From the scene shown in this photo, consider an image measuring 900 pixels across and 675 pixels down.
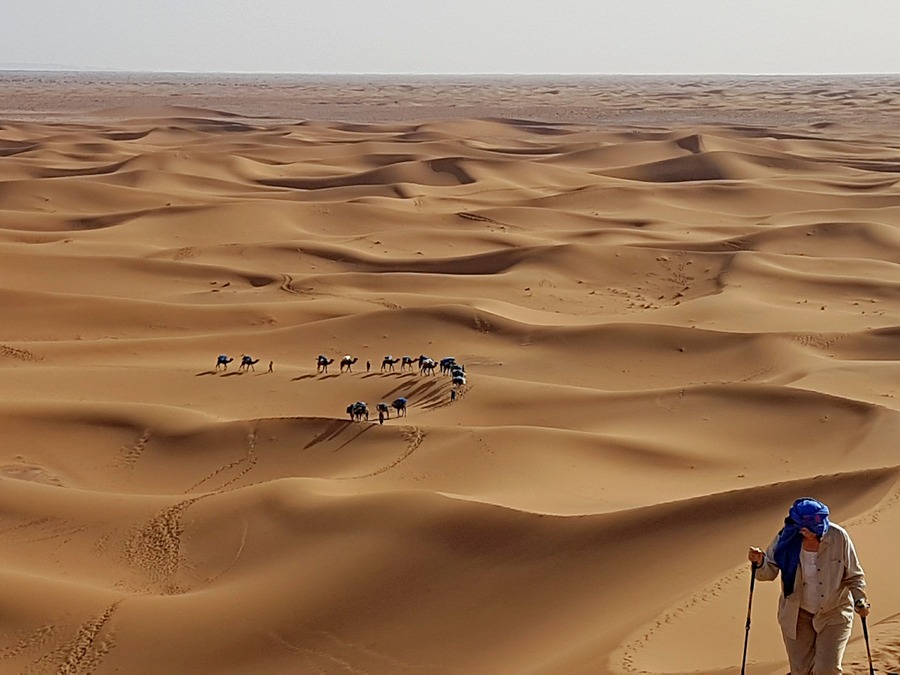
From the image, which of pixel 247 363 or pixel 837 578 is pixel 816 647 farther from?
pixel 247 363

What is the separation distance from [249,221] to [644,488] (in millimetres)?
21499

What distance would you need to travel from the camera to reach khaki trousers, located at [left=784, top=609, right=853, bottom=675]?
17.3 ft

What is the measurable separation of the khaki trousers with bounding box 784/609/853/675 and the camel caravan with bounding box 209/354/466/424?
8.12 meters

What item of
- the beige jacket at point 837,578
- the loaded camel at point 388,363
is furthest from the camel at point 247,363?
the beige jacket at point 837,578

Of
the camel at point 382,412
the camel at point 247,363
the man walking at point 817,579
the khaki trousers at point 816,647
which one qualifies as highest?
the man walking at point 817,579

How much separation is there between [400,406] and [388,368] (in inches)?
108

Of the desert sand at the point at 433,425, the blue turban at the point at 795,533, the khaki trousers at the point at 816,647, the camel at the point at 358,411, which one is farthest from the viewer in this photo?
the camel at the point at 358,411

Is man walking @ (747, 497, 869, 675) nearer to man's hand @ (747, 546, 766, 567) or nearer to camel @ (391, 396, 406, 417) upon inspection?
man's hand @ (747, 546, 766, 567)

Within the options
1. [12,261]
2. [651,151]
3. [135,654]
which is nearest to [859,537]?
[135,654]

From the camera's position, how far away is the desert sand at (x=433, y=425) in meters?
8.37

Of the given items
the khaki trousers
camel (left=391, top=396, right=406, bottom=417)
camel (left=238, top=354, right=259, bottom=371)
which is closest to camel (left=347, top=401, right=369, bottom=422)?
camel (left=391, top=396, right=406, bottom=417)

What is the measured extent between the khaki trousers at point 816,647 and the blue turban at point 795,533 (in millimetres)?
202

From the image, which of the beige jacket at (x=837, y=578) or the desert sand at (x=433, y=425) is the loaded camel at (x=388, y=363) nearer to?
the desert sand at (x=433, y=425)

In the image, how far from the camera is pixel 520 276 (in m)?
23.3
